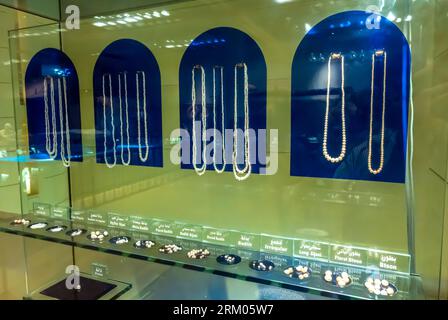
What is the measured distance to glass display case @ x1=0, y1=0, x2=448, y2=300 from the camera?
0.89 meters

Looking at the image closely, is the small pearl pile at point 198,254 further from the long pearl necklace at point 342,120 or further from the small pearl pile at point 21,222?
the small pearl pile at point 21,222

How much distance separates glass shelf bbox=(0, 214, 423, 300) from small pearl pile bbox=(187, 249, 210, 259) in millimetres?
13

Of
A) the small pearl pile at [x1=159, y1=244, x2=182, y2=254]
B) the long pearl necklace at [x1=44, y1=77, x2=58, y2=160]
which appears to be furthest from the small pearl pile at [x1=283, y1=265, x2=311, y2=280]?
the long pearl necklace at [x1=44, y1=77, x2=58, y2=160]

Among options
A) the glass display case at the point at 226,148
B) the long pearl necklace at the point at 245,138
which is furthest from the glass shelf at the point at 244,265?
the long pearl necklace at the point at 245,138

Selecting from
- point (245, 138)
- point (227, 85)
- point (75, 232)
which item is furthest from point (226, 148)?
point (75, 232)

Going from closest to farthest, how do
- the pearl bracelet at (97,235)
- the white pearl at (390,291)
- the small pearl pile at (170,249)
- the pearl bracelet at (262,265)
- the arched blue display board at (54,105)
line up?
1. the white pearl at (390,291)
2. the pearl bracelet at (262,265)
3. the small pearl pile at (170,249)
4. the pearl bracelet at (97,235)
5. the arched blue display board at (54,105)

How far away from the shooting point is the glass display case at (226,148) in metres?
0.89

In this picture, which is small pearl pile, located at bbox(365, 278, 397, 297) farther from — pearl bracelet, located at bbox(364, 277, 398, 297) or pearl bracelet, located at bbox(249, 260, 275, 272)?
pearl bracelet, located at bbox(249, 260, 275, 272)

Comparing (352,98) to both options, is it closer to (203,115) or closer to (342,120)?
(342,120)

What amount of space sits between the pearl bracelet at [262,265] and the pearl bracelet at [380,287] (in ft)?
0.78

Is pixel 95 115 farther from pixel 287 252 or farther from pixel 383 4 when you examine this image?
pixel 383 4

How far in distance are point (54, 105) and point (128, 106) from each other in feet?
1.31

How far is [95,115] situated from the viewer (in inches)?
56.4

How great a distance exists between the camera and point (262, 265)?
0.90 metres
